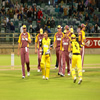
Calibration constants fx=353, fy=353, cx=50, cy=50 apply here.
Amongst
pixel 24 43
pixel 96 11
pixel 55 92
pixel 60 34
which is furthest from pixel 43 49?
pixel 96 11

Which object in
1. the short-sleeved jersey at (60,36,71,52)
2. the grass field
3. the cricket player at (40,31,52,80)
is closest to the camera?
the grass field

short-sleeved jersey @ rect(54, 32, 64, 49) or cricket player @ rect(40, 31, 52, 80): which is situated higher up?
short-sleeved jersey @ rect(54, 32, 64, 49)

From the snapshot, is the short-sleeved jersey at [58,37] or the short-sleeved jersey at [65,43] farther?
the short-sleeved jersey at [58,37]

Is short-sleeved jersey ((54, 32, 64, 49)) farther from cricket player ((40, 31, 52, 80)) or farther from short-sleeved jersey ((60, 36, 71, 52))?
cricket player ((40, 31, 52, 80))

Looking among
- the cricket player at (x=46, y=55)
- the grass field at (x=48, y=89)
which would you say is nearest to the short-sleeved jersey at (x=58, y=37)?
the cricket player at (x=46, y=55)

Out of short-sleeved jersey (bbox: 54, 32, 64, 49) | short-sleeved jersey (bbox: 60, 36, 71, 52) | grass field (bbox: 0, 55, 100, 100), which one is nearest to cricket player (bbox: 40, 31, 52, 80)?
grass field (bbox: 0, 55, 100, 100)

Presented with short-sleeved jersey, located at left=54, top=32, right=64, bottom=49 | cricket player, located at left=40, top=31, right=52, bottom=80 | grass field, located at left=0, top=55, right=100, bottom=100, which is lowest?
grass field, located at left=0, top=55, right=100, bottom=100

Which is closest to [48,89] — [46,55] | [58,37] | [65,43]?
[46,55]

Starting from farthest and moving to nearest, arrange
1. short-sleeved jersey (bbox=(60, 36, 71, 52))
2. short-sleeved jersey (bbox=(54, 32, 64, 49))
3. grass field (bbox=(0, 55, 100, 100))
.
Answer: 1. short-sleeved jersey (bbox=(54, 32, 64, 49))
2. short-sleeved jersey (bbox=(60, 36, 71, 52))
3. grass field (bbox=(0, 55, 100, 100))

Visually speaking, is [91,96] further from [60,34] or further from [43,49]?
[60,34]

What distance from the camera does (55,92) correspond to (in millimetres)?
11602

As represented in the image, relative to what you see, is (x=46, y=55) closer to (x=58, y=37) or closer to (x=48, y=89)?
(x=58, y=37)

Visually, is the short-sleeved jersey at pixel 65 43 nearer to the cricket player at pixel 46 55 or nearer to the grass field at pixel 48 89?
the cricket player at pixel 46 55

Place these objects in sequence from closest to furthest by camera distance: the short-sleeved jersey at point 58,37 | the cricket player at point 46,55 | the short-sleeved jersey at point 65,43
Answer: the cricket player at point 46,55 < the short-sleeved jersey at point 65,43 < the short-sleeved jersey at point 58,37
